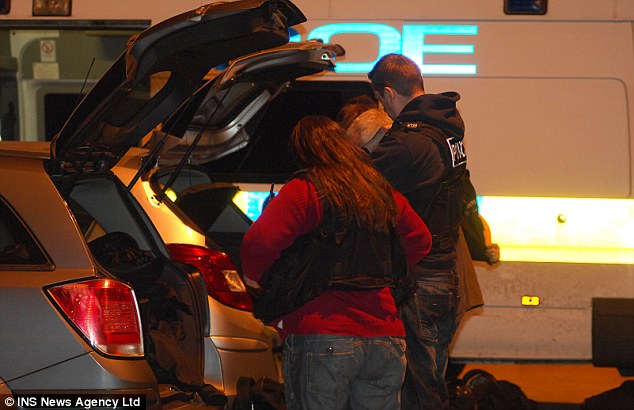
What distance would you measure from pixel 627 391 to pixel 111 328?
366cm

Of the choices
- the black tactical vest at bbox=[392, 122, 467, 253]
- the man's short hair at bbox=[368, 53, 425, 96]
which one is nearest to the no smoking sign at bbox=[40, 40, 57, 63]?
the man's short hair at bbox=[368, 53, 425, 96]

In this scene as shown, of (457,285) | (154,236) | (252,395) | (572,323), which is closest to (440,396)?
(457,285)

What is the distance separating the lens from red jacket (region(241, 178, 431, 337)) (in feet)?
11.6

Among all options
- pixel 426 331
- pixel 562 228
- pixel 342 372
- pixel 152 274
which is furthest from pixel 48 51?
pixel 342 372

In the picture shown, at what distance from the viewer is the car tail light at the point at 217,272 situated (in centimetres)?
451

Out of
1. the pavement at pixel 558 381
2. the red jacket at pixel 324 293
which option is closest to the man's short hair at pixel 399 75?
the red jacket at pixel 324 293

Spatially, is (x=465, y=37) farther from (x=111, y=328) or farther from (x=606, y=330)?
(x=111, y=328)

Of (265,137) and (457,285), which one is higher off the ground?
(265,137)

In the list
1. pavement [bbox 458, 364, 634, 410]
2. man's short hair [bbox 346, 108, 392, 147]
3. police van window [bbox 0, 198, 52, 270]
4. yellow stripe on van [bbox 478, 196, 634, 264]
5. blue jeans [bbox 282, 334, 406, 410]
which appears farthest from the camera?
pavement [bbox 458, 364, 634, 410]

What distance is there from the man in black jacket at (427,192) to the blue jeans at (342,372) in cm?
67

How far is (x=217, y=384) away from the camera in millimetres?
4254

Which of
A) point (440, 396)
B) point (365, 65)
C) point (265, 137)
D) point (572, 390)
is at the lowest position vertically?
point (572, 390)

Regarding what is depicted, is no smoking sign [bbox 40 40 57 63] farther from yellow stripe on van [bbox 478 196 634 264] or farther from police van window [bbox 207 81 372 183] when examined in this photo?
yellow stripe on van [bbox 478 196 634 264]

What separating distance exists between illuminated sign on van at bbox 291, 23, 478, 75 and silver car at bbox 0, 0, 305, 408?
2.53 m
